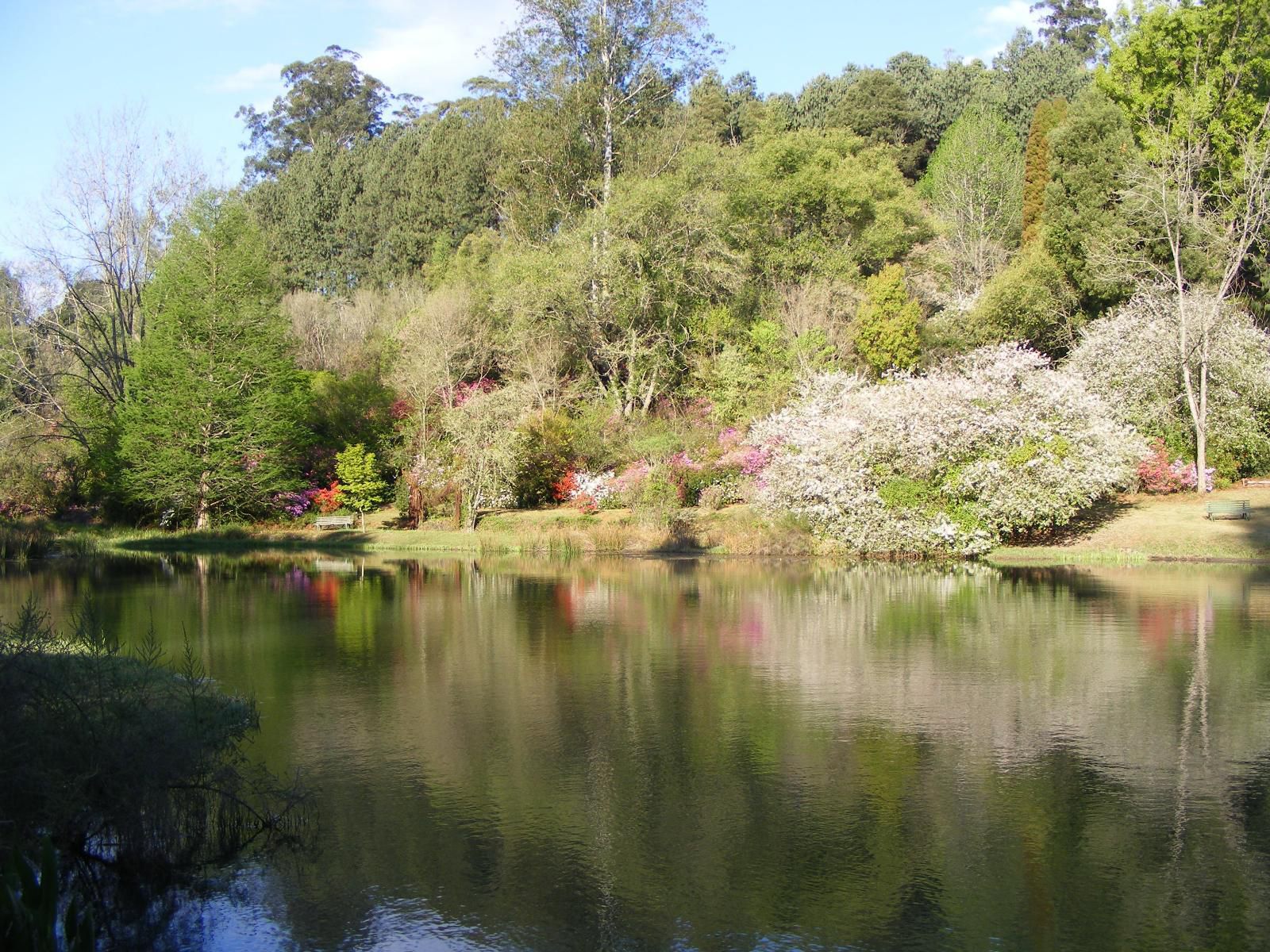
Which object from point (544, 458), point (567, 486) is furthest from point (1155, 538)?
point (544, 458)

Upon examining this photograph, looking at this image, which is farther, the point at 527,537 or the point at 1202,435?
the point at 527,537

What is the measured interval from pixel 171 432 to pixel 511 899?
1402 inches

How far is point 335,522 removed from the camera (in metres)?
39.6

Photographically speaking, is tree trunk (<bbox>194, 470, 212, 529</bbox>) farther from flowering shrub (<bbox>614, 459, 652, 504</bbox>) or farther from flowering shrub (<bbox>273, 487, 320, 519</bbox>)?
flowering shrub (<bbox>614, 459, 652, 504</bbox>)

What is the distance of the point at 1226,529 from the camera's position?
30.4 meters

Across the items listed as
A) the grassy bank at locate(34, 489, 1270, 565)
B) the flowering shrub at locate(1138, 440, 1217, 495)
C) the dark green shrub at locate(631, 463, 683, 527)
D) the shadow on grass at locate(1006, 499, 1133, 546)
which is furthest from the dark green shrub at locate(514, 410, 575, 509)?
the flowering shrub at locate(1138, 440, 1217, 495)

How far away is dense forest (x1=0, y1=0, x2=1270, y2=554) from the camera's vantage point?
3225 cm

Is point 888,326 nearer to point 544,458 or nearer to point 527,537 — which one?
point 544,458

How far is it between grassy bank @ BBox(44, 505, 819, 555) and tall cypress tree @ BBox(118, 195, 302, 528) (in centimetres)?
186

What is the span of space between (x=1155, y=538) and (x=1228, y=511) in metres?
2.45

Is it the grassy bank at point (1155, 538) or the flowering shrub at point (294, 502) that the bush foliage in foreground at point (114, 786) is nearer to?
the grassy bank at point (1155, 538)

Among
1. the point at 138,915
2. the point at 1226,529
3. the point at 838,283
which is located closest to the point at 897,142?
the point at 838,283

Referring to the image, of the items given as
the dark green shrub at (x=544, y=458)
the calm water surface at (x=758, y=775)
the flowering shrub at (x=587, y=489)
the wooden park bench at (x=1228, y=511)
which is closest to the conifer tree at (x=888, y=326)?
the flowering shrub at (x=587, y=489)

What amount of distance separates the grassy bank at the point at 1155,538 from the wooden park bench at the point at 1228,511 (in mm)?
159
